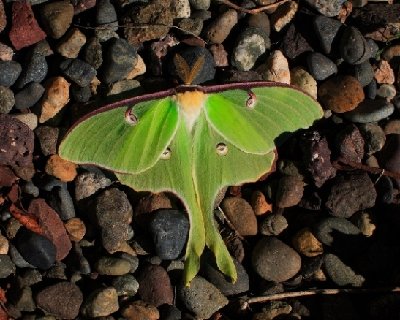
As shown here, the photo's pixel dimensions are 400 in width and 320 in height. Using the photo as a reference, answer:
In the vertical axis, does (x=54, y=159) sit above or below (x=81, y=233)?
above

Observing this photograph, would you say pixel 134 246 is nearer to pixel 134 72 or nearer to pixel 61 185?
pixel 61 185

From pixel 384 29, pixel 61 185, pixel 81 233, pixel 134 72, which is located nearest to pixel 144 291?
pixel 81 233

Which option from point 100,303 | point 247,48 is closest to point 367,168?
point 247,48

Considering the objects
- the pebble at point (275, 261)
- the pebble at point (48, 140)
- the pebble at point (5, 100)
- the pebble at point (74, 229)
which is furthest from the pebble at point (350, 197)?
the pebble at point (5, 100)

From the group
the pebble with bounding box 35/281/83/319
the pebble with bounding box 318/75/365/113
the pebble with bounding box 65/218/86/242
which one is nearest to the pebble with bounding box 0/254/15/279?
the pebble with bounding box 35/281/83/319

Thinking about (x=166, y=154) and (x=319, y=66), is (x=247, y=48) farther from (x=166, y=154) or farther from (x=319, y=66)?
(x=166, y=154)
